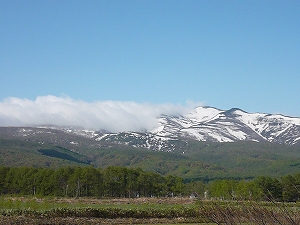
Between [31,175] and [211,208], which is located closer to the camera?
[211,208]

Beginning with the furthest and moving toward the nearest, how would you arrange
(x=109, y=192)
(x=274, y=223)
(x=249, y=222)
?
(x=109, y=192) < (x=249, y=222) < (x=274, y=223)

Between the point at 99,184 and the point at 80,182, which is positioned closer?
the point at 80,182

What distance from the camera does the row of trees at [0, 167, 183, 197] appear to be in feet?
338

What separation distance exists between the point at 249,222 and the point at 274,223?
4.39ft

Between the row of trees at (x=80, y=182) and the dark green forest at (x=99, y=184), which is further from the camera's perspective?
the row of trees at (x=80, y=182)

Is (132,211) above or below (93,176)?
below

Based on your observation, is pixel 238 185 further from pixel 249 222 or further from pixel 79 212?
pixel 249 222

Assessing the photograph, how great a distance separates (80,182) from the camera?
4131 inches

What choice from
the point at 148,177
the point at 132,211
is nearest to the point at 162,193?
the point at 148,177

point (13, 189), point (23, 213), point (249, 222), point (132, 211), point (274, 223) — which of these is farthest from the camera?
point (13, 189)

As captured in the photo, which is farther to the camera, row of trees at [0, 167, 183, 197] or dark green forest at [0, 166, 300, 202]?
row of trees at [0, 167, 183, 197]

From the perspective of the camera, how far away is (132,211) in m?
52.5

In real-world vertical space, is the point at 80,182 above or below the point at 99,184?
above

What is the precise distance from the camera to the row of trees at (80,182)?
103 meters
